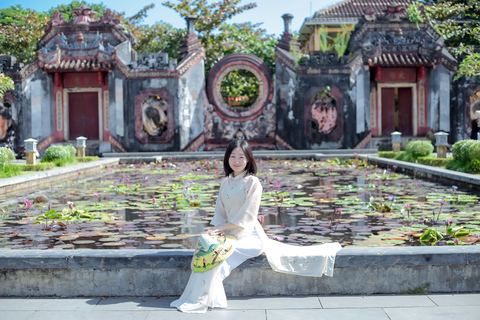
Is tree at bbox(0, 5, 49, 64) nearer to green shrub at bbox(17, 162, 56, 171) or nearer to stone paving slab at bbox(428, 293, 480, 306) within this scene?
green shrub at bbox(17, 162, 56, 171)

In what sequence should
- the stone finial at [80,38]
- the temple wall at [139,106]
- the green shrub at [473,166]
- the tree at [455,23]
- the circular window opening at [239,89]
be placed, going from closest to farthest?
1. the green shrub at [473,166]
2. the temple wall at [139,106]
3. the stone finial at [80,38]
4. the tree at [455,23]
5. the circular window opening at [239,89]

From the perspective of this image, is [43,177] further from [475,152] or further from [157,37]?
[157,37]

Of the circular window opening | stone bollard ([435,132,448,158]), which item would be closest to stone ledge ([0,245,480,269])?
stone bollard ([435,132,448,158])

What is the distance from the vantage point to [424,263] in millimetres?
3740

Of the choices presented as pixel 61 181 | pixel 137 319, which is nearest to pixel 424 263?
pixel 137 319

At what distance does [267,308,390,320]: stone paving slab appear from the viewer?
323cm

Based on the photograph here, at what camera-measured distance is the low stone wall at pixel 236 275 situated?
374 cm

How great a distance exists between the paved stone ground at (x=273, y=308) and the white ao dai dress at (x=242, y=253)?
111mm

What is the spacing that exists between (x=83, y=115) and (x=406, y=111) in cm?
1230

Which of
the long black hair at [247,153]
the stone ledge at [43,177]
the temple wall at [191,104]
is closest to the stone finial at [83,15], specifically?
the temple wall at [191,104]

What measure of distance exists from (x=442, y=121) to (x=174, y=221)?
16.5 meters

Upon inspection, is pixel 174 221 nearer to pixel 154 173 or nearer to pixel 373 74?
pixel 154 173

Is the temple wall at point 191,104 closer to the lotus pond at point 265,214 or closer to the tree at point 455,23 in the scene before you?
the tree at point 455,23

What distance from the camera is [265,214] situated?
22.3 feet
